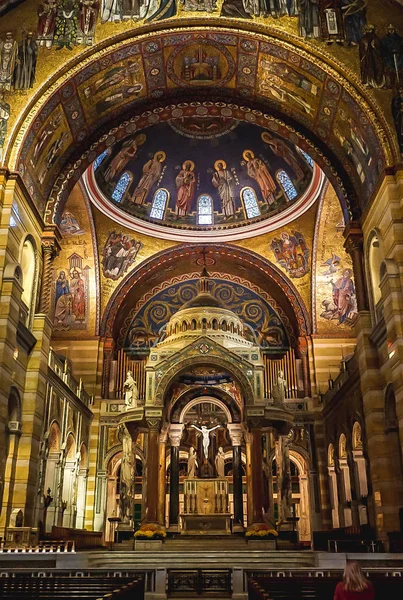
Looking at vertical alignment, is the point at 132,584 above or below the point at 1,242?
below

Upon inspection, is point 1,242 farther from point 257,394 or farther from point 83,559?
point 257,394

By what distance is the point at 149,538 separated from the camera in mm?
18000

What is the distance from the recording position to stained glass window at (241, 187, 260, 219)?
28641 mm

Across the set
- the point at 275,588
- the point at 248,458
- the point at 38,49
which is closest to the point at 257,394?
the point at 248,458

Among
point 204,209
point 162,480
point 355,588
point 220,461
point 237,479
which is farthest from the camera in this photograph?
point 204,209

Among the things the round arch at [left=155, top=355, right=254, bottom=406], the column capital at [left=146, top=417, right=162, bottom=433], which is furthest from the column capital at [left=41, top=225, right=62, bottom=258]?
the column capital at [left=146, top=417, right=162, bottom=433]

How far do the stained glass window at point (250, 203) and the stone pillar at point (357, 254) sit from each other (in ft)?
37.5

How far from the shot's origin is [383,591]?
596 cm

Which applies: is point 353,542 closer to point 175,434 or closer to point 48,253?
point 175,434

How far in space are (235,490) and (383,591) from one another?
54.6 ft

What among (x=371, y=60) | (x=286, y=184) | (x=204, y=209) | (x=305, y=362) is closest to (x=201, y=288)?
(x=204, y=209)

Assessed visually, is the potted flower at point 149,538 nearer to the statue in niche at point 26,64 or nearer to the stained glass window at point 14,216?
the stained glass window at point 14,216

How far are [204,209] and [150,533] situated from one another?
53.9 ft

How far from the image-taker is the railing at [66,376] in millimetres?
20491
